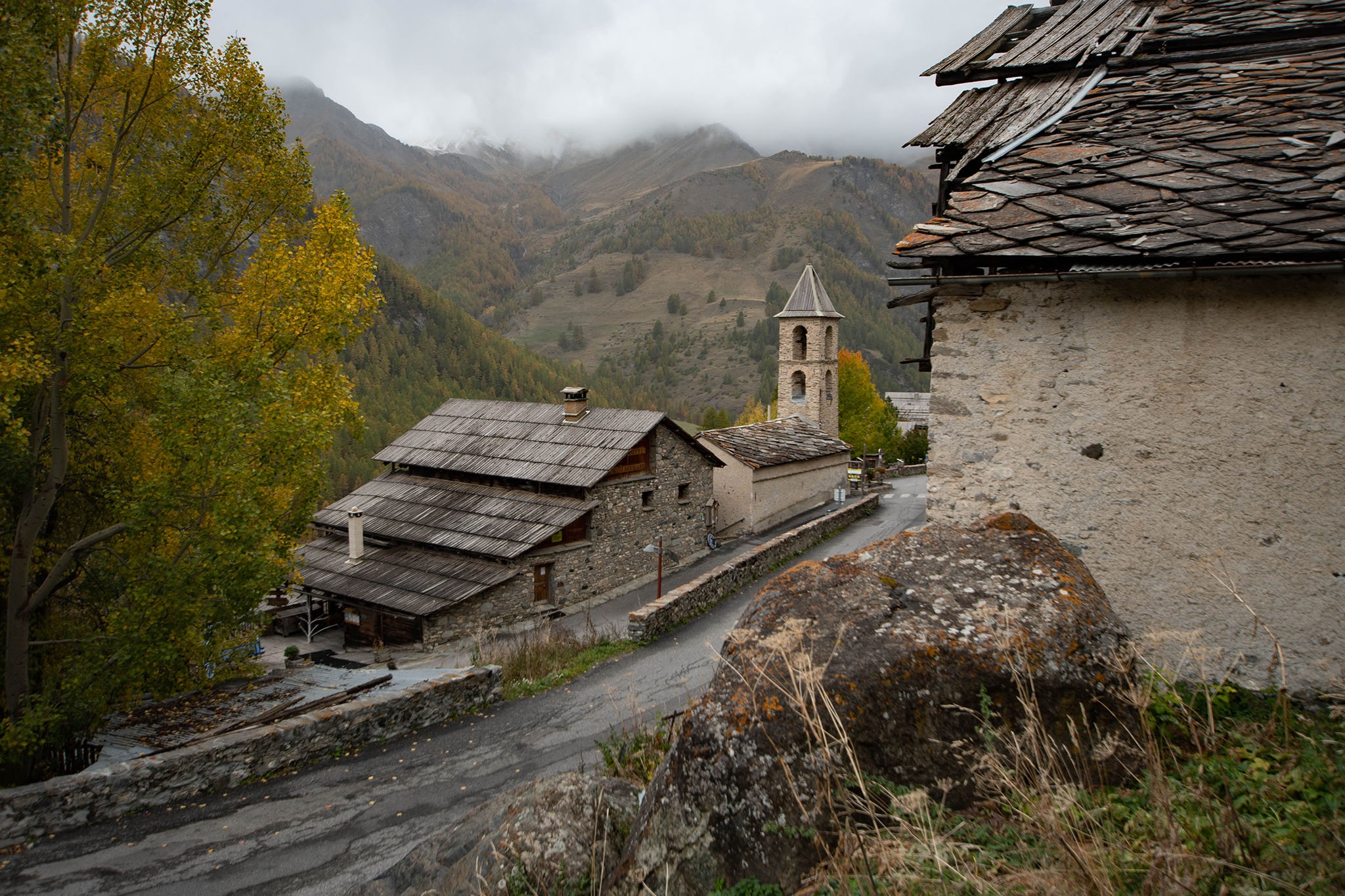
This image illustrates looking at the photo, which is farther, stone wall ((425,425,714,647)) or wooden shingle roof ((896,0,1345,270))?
stone wall ((425,425,714,647))

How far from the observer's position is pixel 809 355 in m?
31.0

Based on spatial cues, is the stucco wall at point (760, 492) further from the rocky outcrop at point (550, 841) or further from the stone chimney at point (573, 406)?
the rocky outcrop at point (550, 841)

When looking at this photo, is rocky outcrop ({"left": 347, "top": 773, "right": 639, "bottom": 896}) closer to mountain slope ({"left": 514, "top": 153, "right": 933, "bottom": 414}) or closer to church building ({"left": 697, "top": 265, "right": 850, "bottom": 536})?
church building ({"left": 697, "top": 265, "right": 850, "bottom": 536})

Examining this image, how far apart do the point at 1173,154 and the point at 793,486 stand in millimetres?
20761

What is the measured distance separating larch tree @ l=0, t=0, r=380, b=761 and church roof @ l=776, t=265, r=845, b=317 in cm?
2214

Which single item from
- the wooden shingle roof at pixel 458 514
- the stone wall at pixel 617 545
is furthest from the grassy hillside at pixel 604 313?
the stone wall at pixel 617 545

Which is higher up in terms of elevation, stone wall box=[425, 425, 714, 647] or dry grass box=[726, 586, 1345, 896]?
dry grass box=[726, 586, 1345, 896]

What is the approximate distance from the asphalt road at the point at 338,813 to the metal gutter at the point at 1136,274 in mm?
2921

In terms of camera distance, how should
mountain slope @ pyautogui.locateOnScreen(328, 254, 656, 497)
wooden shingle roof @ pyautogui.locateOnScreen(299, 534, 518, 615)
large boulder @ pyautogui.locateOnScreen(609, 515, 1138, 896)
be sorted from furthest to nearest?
mountain slope @ pyautogui.locateOnScreen(328, 254, 656, 497) < wooden shingle roof @ pyautogui.locateOnScreen(299, 534, 518, 615) < large boulder @ pyautogui.locateOnScreen(609, 515, 1138, 896)

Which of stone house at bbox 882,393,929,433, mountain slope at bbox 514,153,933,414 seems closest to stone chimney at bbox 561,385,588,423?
stone house at bbox 882,393,929,433

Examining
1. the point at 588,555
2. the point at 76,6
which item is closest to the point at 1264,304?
the point at 76,6

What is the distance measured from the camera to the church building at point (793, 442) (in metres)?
23.8

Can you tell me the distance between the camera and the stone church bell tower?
100 feet

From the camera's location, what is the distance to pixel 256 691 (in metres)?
10.8
